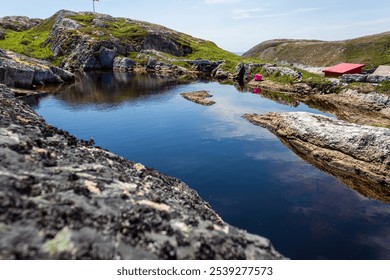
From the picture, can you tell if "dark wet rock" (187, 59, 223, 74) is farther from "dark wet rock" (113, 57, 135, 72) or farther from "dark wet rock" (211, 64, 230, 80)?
"dark wet rock" (113, 57, 135, 72)

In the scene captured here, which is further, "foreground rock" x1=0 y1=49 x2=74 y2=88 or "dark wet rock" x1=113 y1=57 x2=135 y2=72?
"dark wet rock" x1=113 y1=57 x2=135 y2=72

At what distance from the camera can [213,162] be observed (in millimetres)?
44562

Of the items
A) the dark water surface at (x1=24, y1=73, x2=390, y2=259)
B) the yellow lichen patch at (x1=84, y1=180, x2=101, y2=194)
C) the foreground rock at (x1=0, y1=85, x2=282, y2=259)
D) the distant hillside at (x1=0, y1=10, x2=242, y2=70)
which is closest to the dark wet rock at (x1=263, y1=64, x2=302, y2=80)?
the distant hillside at (x1=0, y1=10, x2=242, y2=70)

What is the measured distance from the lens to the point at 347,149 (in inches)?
1737

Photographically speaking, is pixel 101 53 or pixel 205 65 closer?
pixel 101 53

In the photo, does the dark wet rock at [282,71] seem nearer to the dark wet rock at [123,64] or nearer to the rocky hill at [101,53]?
the rocky hill at [101,53]

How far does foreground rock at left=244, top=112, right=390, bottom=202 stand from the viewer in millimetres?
38875

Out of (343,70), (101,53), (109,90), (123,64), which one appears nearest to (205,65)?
(123,64)

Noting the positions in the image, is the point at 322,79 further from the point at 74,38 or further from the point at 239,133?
the point at 74,38

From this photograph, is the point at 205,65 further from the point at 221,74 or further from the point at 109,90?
the point at 109,90

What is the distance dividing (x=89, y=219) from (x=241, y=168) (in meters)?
29.7

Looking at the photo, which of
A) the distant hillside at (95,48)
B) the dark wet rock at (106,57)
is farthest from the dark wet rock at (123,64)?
the dark wet rock at (106,57)

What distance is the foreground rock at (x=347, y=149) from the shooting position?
3888cm

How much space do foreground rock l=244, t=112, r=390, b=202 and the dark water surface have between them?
7.10 ft
